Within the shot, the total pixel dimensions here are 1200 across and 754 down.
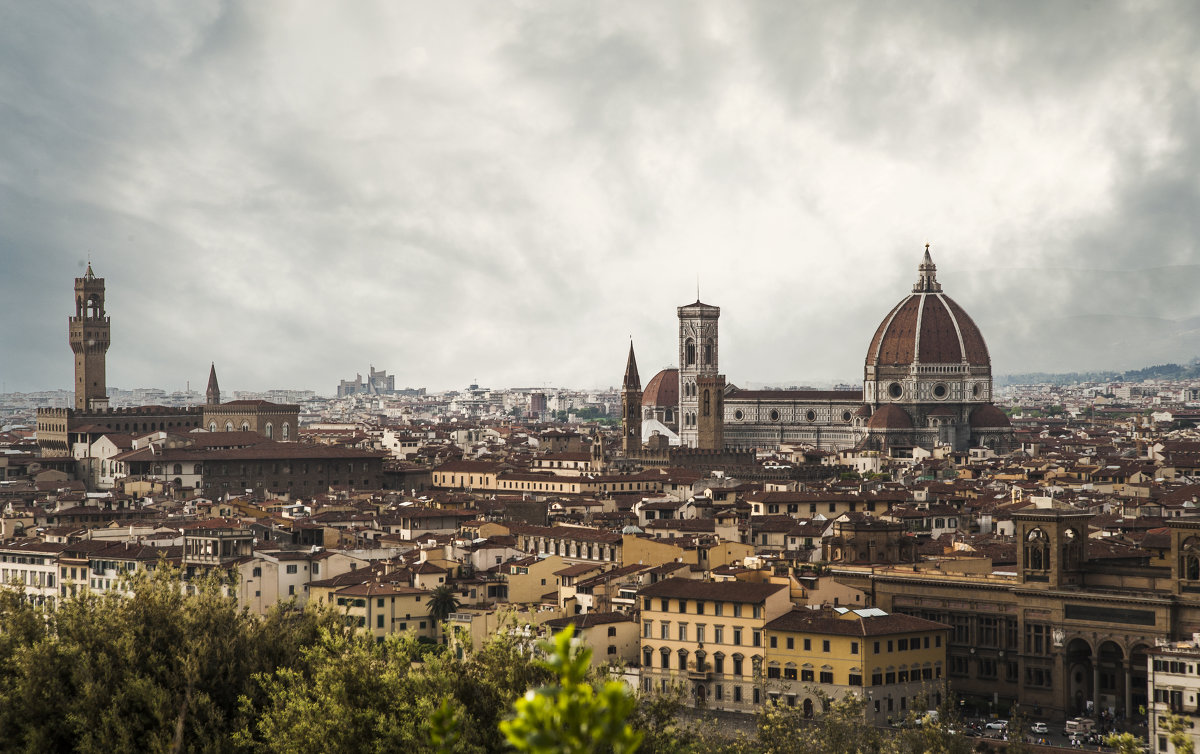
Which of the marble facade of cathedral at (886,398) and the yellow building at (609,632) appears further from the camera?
the marble facade of cathedral at (886,398)

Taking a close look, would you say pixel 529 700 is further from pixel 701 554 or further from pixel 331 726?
pixel 701 554

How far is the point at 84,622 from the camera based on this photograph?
25453 millimetres

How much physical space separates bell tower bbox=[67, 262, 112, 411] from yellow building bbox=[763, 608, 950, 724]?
8143 cm

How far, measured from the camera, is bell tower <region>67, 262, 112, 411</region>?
113500 mm

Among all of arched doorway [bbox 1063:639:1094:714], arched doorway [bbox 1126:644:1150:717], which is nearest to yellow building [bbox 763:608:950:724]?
arched doorway [bbox 1063:639:1094:714]

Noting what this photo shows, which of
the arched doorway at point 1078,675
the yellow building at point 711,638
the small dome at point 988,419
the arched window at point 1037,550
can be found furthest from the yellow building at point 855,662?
the small dome at point 988,419

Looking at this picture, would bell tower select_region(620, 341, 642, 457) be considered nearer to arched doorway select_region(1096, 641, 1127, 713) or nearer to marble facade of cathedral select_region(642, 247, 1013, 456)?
marble facade of cathedral select_region(642, 247, 1013, 456)

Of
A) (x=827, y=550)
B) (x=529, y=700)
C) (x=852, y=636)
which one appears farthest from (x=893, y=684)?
(x=529, y=700)

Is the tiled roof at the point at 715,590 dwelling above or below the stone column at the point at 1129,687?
above

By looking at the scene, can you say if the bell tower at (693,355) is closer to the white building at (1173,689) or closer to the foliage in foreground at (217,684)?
the white building at (1173,689)

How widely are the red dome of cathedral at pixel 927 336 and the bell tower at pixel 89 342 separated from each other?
164 ft

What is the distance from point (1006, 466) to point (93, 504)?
45.3 m

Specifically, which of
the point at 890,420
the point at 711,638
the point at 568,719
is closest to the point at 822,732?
the point at 711,638

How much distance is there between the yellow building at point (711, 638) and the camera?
38156 millimetres
